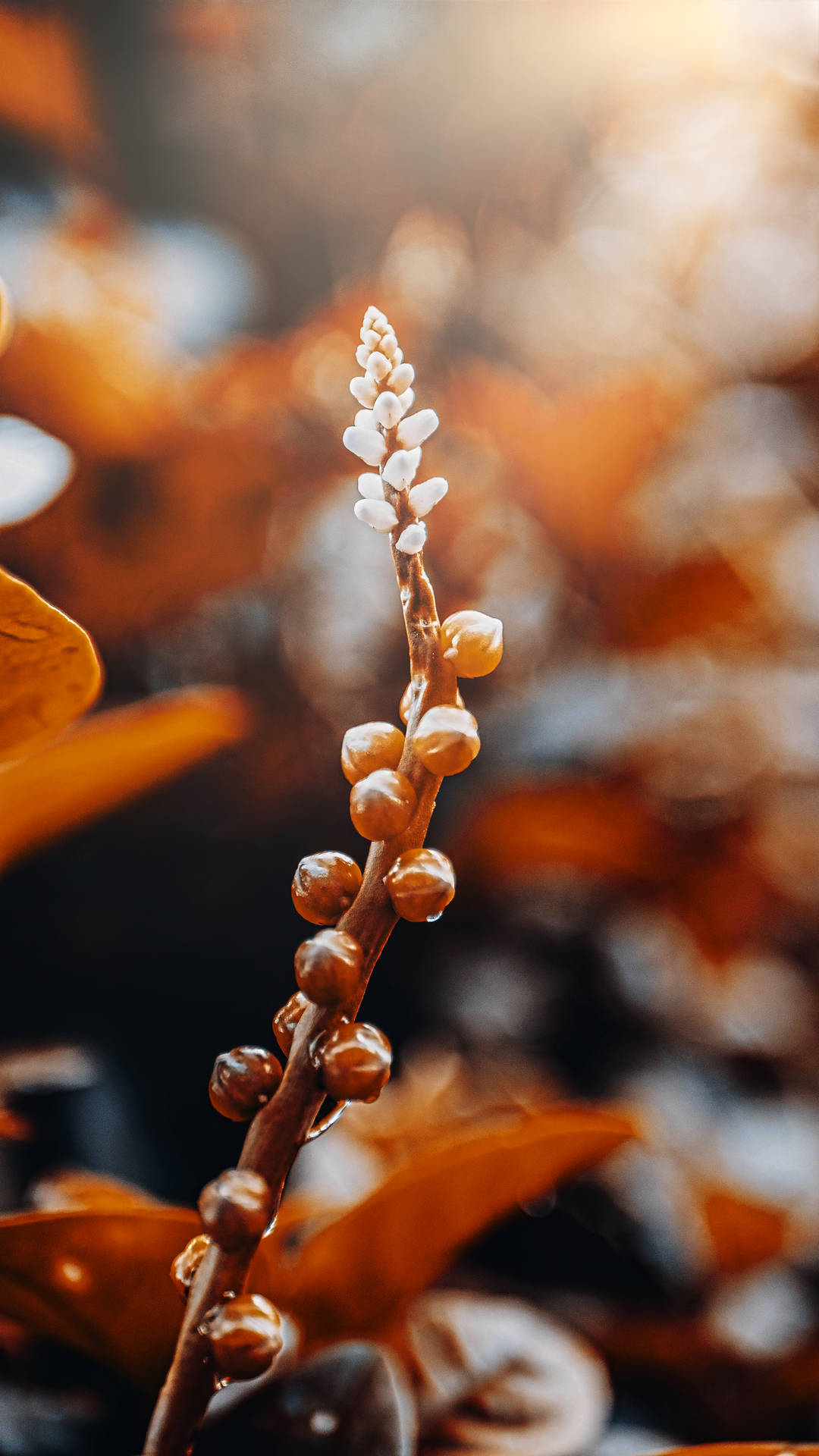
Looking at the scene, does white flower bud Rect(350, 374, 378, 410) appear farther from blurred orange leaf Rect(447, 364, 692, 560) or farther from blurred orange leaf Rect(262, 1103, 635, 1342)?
blurred orange leaf Rect(447, 364, 692, 560)

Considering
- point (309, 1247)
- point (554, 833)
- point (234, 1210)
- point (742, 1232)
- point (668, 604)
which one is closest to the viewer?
point (234, 1210)

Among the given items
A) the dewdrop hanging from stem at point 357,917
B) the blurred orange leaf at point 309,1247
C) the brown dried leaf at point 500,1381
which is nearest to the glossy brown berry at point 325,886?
the dewdrop hanging from stem at point 357,917

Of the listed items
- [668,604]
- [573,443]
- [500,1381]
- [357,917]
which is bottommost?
[500,1381]

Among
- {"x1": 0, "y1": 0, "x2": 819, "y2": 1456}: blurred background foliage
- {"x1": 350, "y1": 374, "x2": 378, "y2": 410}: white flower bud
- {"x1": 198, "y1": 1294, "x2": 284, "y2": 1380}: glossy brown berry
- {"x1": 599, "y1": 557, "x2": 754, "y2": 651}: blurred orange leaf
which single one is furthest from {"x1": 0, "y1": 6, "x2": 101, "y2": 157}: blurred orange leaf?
{"x1": 198, "y1": 1294, "x2": 284, "y2": 1380}: glossy brown berry

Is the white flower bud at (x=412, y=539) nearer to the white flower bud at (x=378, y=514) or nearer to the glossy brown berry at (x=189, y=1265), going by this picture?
the white flower bud at (x=378, y=514)

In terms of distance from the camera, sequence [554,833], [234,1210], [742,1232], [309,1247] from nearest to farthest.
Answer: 1. [234,1210]
2. [309,1247]
3. [742,1232]
4. [554,833]

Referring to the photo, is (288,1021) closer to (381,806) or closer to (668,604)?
(381,806)

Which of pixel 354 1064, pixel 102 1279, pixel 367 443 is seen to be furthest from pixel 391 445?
pixel 102 1279

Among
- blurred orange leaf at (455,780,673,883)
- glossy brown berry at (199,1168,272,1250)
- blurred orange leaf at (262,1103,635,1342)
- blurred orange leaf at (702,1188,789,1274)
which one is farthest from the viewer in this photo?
blurred orange leaf at (455,780,673,883)
